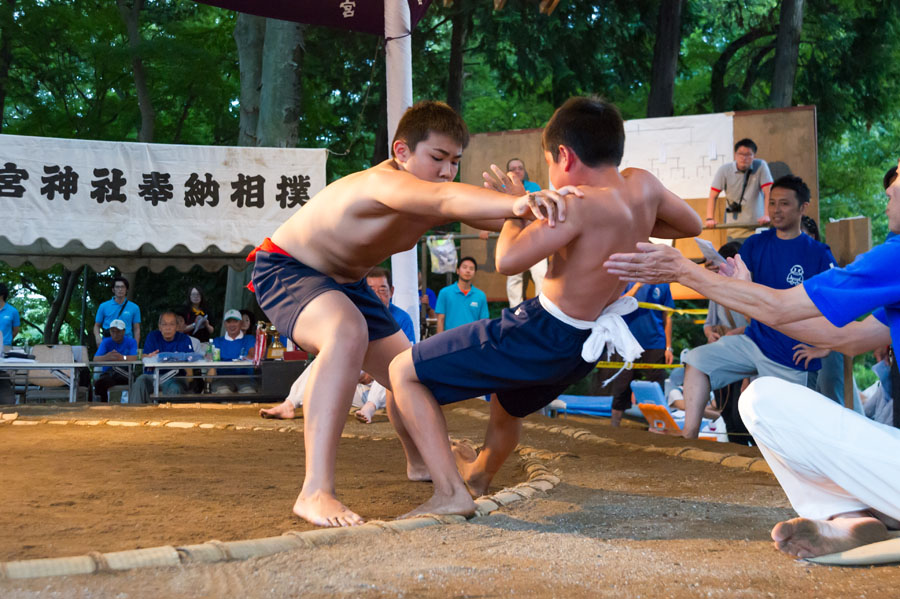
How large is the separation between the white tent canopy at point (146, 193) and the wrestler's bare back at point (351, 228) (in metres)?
4.52

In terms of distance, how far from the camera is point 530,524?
226 centimetres

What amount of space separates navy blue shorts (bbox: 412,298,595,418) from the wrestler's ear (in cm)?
62

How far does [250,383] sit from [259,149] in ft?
6.53

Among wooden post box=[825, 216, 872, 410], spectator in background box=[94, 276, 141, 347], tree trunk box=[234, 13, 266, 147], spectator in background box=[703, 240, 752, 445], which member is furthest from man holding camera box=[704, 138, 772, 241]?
tree trunk box=[234, 13, 266, 147]

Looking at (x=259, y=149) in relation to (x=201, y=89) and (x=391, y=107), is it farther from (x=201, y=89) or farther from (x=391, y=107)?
(x=201, y=89)

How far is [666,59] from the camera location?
11.2 metres

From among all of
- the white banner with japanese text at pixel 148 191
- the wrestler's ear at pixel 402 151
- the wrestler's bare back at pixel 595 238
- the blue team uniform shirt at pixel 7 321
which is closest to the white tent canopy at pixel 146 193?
the white banner with japanese text at pixel 148 191

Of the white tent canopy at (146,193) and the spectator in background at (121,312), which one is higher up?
the white tent canopy at (146,193)

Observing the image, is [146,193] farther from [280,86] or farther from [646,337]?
[646,337]

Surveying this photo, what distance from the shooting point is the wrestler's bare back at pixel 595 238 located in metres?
2.29

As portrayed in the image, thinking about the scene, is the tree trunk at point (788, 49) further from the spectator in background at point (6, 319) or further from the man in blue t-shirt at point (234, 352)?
the spectator in background at point (6, 319)

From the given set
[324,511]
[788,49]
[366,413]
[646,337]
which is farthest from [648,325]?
[788,49]

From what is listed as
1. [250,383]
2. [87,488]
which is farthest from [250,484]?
[250,383]

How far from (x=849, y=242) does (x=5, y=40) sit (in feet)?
42.1
